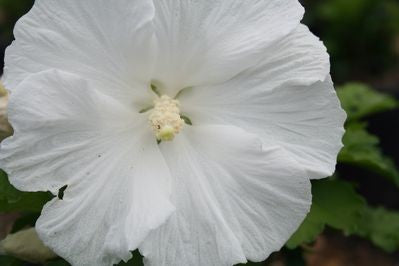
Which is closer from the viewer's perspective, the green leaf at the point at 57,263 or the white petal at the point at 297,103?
the white petal at the point at 297,103

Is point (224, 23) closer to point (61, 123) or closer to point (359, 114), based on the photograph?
point (61, 123)

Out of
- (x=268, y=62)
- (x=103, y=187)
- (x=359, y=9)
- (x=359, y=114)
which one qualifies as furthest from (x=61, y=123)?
(x=359, y=9)

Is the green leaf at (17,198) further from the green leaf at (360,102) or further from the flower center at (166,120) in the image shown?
the green leaf at (360,102)

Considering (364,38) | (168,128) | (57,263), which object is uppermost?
(168,128)

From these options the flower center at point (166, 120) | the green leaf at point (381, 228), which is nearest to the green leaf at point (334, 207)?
the green leaf at point (381, 228)

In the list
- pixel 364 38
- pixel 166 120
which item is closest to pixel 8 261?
pixel 166 120

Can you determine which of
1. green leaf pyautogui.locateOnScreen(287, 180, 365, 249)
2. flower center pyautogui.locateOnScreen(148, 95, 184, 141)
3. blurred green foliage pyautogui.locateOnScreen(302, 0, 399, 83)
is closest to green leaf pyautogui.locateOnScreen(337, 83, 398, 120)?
green leaf pyautogui.locateOnScreen(287, 180, 365, 249)

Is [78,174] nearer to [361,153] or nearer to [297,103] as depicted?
[297,103]
